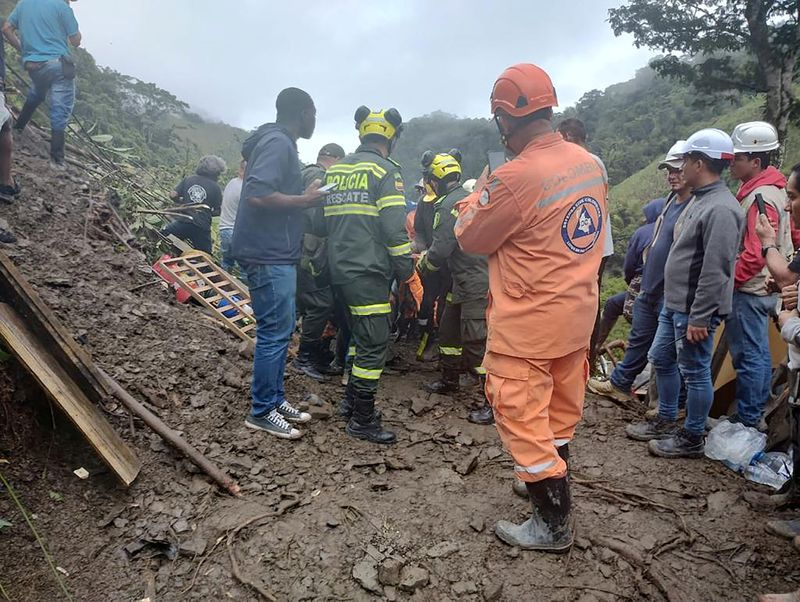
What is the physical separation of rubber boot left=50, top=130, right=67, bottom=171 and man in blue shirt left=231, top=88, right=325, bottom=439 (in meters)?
4.10

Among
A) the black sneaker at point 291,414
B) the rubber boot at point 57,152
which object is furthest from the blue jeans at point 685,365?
the rubber boot at point 57,152

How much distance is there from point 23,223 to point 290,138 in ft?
10.1

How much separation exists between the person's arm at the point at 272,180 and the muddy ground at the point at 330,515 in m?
1.47

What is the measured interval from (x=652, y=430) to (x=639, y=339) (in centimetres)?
84

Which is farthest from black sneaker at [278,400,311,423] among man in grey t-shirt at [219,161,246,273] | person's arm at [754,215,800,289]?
man in grey t-shirt at [219,161,246,273]

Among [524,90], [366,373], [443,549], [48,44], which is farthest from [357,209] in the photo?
[48,44]

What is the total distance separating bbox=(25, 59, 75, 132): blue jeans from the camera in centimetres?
525

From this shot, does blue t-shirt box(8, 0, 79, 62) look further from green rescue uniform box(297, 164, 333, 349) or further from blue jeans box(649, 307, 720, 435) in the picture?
blue jeans box(649, 307, 720, 435)

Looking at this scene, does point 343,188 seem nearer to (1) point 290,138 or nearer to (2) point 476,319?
(1) point 290,138

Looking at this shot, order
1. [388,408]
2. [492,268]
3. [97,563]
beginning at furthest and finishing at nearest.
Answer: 1. [388,408]
2. [492,268]
3. [97,563]

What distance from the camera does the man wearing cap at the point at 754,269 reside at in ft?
10.3

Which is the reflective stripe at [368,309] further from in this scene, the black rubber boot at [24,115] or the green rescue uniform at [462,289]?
the black rubber boot at [24,115]

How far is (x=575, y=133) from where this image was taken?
4109mm

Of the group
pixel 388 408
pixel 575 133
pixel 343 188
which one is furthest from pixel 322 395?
pixel 575 133
